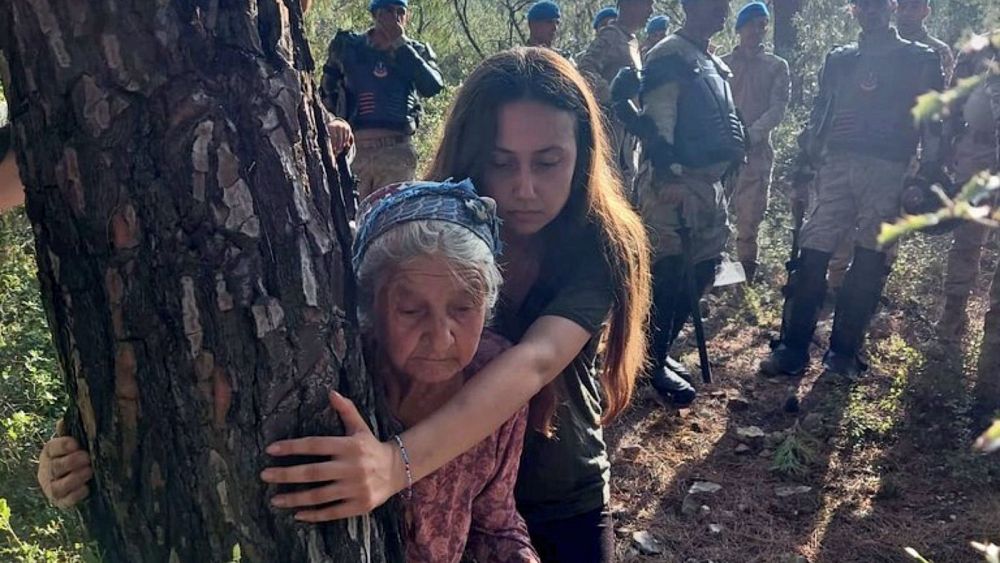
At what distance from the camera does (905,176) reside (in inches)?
213

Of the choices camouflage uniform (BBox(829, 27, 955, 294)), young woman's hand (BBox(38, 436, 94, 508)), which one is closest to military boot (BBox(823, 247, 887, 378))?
camouflage uniform (BBox(829, 27, 955, 294))

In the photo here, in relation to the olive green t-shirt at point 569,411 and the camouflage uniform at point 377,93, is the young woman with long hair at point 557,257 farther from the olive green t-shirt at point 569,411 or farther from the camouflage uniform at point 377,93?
the camouflage uniform at point 377,93

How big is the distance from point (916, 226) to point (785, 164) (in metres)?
11.5

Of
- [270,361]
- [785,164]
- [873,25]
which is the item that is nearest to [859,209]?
[873,25]

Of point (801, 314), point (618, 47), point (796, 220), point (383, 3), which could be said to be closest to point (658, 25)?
point (618, 47)

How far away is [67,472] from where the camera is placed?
4.55 ft

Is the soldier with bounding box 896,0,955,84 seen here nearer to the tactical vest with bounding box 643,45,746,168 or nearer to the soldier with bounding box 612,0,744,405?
the soldier with bounding box 612,0,744,405

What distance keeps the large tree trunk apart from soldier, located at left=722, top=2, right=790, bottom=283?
22.9ft

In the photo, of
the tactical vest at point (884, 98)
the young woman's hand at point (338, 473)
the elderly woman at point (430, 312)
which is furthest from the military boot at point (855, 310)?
the young woman's hand at point (338, 473)

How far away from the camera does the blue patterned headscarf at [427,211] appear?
161 centimetres

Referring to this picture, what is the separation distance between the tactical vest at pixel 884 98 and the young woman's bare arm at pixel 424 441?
4.20 m

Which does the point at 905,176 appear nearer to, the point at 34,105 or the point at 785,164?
the point at 34,105

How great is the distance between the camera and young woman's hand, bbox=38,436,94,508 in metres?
1.38

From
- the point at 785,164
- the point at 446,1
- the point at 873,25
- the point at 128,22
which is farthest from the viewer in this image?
the point at 785,164
